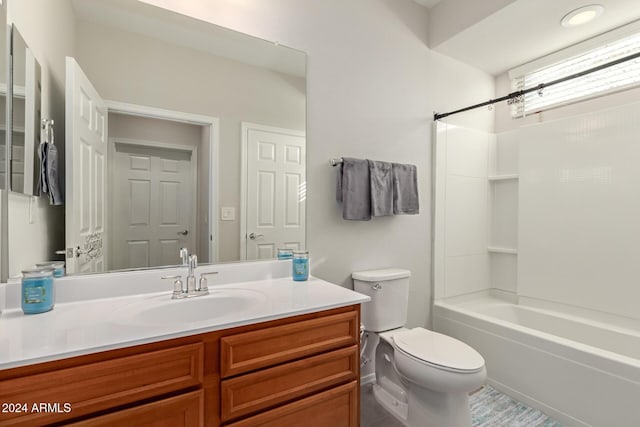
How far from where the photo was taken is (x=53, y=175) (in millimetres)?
1219

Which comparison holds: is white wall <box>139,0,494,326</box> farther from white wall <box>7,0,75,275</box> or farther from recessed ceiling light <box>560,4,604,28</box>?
recessed ceiling light <box>560,4,604,28</box>

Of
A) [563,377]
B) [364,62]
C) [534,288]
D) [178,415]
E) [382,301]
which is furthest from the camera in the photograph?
[534,288]

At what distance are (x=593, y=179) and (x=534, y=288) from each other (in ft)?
3.01

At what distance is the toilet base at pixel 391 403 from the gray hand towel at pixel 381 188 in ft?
3.61

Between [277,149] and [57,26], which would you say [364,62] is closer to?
[277,149]

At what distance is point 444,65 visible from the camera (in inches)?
97.3

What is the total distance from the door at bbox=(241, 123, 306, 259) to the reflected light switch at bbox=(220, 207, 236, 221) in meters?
0.05

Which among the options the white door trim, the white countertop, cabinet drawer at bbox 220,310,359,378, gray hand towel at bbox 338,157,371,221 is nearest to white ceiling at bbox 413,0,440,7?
gray hand towel at bbox 338,157,371,221

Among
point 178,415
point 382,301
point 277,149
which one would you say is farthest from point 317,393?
point 277,149

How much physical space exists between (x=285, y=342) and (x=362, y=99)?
5.19ft

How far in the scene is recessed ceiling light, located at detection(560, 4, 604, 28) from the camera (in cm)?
191

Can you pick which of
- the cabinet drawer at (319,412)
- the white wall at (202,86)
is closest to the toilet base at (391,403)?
the cabinet drawer at (319,412)

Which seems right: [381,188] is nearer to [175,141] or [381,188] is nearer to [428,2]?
[175,141]

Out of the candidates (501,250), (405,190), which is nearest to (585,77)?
(501,250)
